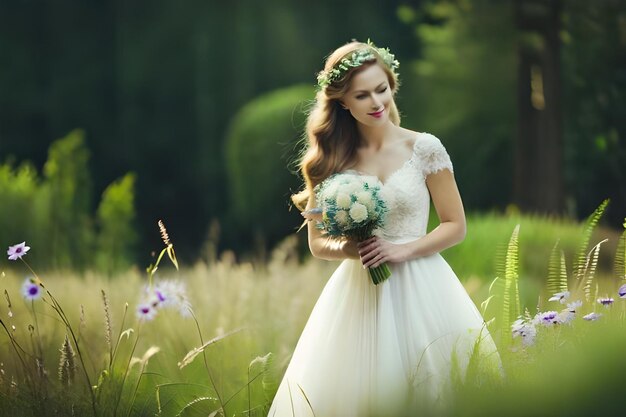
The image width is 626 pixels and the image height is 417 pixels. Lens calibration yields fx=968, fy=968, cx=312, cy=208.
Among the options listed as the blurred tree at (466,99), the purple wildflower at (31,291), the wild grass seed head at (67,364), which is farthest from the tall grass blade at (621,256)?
the blurred tree at (466,99)

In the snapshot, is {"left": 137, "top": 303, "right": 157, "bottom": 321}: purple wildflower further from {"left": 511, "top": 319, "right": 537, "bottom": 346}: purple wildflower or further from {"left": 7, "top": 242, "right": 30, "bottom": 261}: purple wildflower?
{"left": 511, "top": 319, "right": 537, "bottom": 346}: purple wildflower

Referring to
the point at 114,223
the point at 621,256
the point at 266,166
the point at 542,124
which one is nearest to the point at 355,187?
the point at 621,256

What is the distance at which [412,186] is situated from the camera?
145 inches

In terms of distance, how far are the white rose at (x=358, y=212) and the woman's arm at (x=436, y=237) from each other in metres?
0.17

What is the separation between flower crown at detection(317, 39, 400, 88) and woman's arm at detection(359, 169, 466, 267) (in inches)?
19.8

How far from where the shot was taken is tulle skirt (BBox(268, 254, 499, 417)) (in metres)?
3.47

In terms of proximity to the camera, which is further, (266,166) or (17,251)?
(266,166)

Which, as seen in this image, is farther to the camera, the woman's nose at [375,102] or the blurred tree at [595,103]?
the blurred tree at [595,103]

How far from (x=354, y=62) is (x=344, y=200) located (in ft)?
1.95

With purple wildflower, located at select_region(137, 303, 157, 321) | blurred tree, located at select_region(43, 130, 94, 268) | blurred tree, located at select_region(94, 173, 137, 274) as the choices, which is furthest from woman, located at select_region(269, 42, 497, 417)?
blurred tree, located at select_region(94, 173, 137, 274)

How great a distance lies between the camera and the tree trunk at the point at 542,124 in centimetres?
1041

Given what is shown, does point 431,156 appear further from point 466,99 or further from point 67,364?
point 466,99

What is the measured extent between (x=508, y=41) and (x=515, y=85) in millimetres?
1739

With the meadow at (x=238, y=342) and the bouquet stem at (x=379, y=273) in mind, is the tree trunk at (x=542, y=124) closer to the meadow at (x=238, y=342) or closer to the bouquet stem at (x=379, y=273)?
the meadow at (x=238, y=342)
